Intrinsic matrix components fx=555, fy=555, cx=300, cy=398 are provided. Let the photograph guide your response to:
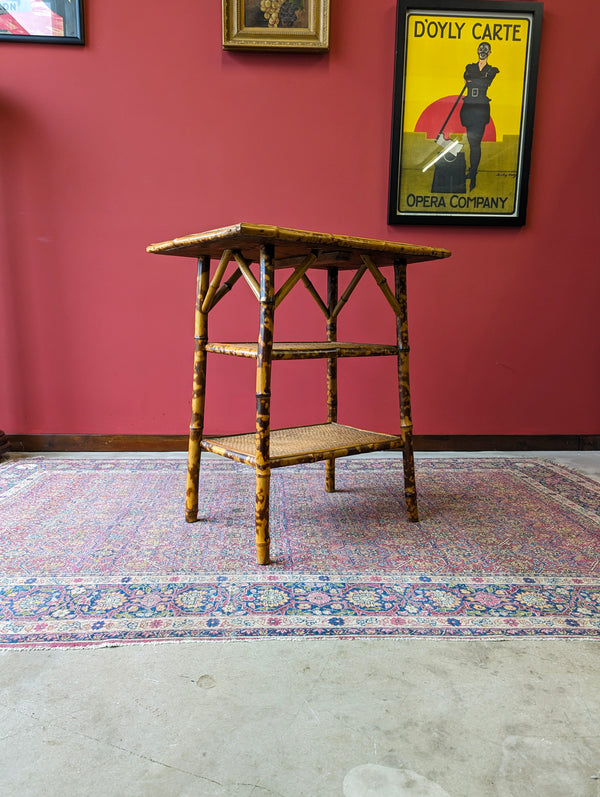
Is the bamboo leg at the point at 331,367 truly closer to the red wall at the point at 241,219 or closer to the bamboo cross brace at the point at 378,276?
the bamboo cross brace at the point at 378,276

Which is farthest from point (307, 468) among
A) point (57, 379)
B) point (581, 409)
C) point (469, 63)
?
point (469, 63)

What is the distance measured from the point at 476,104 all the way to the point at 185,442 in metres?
2.22

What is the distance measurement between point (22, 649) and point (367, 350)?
4.10 ft

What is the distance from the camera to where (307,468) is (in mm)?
2633

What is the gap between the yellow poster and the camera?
2.65 metres

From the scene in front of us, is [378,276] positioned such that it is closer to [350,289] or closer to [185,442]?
[350,289]

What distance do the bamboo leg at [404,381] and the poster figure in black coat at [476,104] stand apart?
1.21 m

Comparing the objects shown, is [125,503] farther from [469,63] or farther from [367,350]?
[469,63]

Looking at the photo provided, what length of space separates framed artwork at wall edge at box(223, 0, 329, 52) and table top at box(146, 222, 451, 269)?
1.29 m

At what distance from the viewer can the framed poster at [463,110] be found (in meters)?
2.64

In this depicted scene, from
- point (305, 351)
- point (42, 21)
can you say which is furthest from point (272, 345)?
point (42, 21)

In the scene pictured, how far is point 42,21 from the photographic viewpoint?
2.59 metres

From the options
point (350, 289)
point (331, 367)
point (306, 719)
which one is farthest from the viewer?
point (331, 367)

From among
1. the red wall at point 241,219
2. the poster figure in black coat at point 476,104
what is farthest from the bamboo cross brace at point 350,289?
the poster figure in black coat at point 476,104
